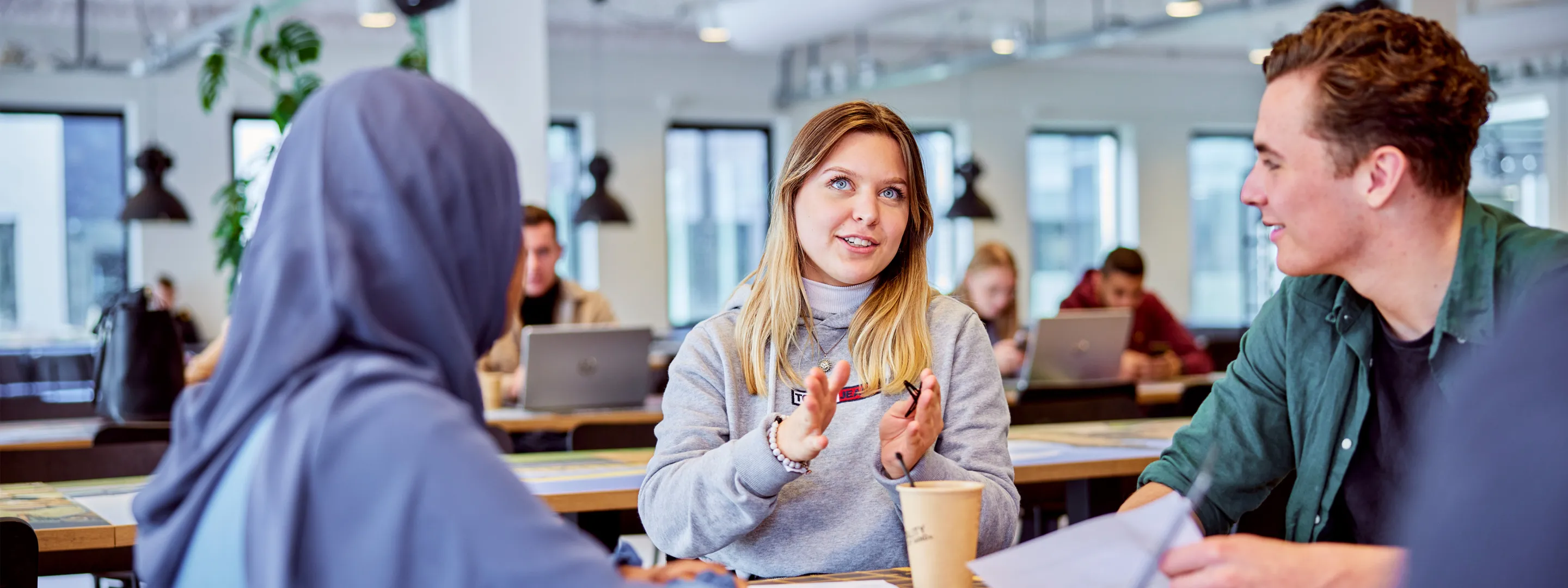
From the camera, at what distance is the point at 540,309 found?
5.22 meters

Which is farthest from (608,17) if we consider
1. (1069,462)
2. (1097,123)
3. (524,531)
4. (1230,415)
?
Result: (524,531)

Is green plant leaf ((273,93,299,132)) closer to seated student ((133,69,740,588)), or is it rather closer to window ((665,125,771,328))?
seated student ((133,69,740,588))

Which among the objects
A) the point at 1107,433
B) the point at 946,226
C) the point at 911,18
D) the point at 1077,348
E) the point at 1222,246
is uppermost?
the point at 911,18

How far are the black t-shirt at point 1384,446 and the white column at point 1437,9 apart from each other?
4750mm

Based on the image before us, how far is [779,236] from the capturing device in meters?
1.99

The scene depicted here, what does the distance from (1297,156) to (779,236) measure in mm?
753

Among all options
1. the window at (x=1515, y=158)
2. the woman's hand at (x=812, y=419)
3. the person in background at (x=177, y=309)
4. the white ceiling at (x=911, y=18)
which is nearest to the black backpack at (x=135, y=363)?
the woman's hand at (x=812, y=419)

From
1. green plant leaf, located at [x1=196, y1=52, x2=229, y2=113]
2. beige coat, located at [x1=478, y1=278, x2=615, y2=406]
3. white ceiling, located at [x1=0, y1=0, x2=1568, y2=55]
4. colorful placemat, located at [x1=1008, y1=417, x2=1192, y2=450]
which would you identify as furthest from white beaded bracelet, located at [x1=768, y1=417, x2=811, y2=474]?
white ceiling, located at [x1=0, y1=0, x2=1568, y2=55]

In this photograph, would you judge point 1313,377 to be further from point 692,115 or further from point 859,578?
point 692,115

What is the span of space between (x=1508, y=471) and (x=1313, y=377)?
1.07 m

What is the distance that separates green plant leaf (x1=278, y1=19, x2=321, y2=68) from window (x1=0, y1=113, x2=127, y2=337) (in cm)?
489

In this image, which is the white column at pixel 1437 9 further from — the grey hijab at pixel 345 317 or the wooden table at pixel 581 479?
the grey hijab at pixel 345 317

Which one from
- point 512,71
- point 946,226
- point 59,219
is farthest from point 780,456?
point 946,226

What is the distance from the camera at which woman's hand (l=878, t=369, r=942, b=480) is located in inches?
62.1
